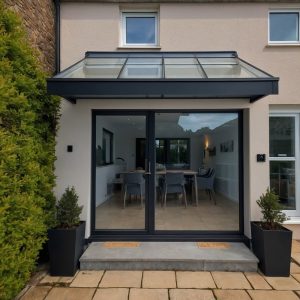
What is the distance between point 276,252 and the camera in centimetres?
408

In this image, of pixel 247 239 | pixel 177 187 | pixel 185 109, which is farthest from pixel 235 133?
pixel 247 239

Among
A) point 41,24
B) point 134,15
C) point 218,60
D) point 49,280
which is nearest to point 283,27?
point 218,60

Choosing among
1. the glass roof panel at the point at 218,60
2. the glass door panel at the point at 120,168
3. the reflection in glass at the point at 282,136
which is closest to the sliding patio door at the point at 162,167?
the glass door panel at the point at 120,168

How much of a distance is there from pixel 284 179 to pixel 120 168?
11.5 feet

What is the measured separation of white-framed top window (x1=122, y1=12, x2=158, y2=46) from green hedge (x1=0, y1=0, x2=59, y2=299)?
93.5 inches

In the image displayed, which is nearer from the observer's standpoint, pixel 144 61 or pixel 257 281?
pixel 257 281

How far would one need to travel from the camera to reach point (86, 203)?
502 cm

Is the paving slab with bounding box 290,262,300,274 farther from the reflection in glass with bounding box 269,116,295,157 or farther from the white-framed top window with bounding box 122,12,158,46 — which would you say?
the white-framed top window with bounding box 122,12,158,46

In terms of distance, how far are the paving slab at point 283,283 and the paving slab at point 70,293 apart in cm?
264

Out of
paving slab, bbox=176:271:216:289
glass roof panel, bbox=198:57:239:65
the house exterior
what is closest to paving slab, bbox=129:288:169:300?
paving slab, bbox=176:271:216:289

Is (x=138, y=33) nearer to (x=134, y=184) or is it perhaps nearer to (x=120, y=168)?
(x=120, y=168)

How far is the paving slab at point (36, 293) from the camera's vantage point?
349 centimetres

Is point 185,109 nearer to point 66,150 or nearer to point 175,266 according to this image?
point 66,150

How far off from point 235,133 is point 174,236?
2.43 meters
